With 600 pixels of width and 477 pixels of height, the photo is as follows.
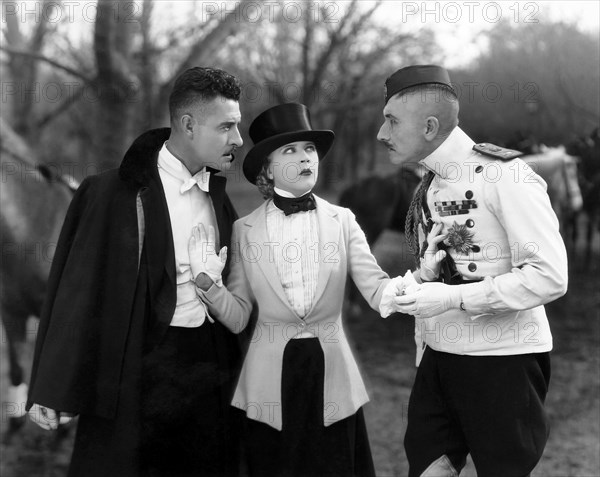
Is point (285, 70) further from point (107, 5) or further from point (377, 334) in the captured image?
point (377, 334)

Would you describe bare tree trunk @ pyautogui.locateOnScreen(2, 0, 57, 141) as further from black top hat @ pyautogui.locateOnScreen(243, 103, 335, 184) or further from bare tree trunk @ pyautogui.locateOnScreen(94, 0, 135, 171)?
black top hat @ pyautogui.locateOnScreen(243, 103, 335, 184)

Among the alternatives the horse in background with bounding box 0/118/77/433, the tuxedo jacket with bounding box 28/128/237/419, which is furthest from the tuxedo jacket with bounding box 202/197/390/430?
the horse in background with bounding box 0/118/77/433

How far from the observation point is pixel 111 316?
259cm

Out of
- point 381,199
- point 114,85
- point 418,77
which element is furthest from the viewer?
point 381,199

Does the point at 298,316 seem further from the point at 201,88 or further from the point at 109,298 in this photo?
the point at 201,88

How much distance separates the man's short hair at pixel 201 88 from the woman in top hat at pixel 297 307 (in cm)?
17

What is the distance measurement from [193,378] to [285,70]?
1.90 metres

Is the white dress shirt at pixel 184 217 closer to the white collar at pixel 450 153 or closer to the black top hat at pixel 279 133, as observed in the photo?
the black top hat at pixel 279 133

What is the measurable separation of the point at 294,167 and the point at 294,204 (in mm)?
139

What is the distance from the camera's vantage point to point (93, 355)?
2.61 metres

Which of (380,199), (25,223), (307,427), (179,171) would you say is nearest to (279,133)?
(179,171)

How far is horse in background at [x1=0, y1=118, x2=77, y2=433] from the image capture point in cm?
375

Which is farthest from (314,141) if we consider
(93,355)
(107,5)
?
(107,5)

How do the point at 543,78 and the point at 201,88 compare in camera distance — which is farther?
the point at 543,78
